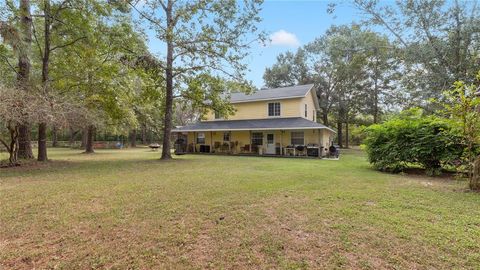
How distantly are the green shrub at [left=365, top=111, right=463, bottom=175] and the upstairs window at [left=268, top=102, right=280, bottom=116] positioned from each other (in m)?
9.68

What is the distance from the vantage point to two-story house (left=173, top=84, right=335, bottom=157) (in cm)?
1794

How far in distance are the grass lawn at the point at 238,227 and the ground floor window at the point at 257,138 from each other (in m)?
13.4

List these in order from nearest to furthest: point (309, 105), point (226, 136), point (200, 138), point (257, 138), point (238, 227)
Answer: point (238, 227) → point (257, 138) → point (226, 136) → point (309, 105) → point (200, 138)

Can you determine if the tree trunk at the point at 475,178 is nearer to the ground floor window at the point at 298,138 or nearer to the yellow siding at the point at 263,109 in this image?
the ground floor window at the point at 298,138

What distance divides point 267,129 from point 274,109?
3.09 meters

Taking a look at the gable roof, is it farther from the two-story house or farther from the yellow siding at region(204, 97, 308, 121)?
the yellow siding at region(204, 97, 308, 121)

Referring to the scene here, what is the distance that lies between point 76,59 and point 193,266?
14.5 metres

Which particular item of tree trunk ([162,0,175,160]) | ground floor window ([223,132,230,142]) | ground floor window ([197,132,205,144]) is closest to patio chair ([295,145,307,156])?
ground floor window ([223,132,230,142])

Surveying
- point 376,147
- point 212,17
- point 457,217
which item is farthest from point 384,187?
point 212,17

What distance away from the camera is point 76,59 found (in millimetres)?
13148

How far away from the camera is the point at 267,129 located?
17719 millimetres

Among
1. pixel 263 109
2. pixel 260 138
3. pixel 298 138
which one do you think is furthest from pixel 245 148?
pixel 298 138

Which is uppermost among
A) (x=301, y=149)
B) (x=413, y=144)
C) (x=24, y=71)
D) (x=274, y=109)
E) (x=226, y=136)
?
(x=24, y=71)

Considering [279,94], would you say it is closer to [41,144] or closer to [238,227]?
[41,144]
